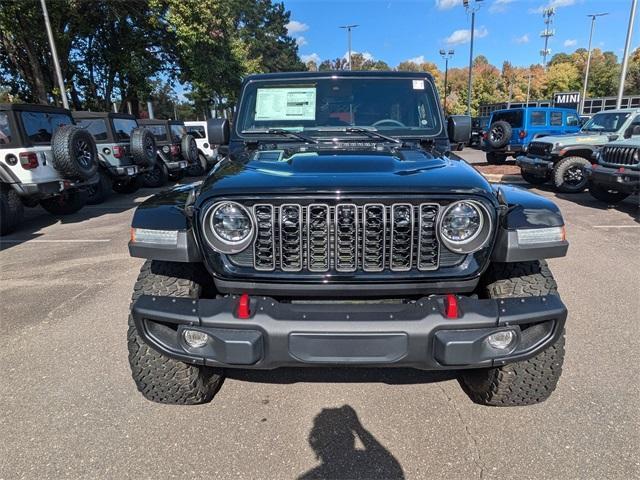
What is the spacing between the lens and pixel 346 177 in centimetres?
198

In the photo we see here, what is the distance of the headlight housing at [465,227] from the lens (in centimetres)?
193

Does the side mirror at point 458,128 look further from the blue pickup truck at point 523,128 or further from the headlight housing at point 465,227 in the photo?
the blue pickup truck at point 523,128

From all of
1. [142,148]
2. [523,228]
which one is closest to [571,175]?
[523,228]

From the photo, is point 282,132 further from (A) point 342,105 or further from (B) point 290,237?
(B) point 290,237

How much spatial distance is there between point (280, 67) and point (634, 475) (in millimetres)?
55158

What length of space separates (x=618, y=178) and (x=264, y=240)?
762cm

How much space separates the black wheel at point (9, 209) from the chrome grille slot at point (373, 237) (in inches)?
278

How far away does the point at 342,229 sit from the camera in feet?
6.36

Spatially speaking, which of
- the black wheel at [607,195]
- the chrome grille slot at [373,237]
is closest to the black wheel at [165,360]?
the chrome grille slot at [373,237]

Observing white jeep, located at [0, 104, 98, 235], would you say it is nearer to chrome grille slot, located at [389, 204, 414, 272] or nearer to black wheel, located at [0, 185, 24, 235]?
black wheel, located at [0, 185, 24, 235]

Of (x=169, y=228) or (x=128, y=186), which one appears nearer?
(x=169, y=228)

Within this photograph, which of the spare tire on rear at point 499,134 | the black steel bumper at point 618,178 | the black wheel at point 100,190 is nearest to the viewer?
the black steel bumper at point 618,178

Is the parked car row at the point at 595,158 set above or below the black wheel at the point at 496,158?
above

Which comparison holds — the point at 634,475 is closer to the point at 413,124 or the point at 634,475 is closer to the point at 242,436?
the point at 242,436
